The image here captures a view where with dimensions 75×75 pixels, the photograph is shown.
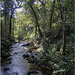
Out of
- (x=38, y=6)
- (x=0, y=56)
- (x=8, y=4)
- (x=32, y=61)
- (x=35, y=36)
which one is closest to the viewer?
(x=32, y=61)

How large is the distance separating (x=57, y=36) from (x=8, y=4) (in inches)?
549

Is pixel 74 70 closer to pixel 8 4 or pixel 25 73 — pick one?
pixel 25 73

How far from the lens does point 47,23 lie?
18734 mm

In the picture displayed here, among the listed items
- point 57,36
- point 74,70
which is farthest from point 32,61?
point 57,36

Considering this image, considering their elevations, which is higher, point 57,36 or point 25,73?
point 57,36

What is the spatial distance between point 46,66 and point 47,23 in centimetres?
1253

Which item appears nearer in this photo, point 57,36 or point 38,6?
point 57,36

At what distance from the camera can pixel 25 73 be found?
21.8ft

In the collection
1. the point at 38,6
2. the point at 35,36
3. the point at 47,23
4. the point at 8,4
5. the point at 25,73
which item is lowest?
the point at 25,73

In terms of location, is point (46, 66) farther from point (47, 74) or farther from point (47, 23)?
point (47, 23)

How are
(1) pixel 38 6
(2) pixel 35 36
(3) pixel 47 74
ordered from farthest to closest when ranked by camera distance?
(2) pixel 35 36, (1) pixel 38 6, (3) pixel 47 74

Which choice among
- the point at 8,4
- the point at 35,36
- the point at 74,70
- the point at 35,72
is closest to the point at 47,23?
the point at 35,36

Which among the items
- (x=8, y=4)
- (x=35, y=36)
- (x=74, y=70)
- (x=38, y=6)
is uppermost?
→ (x=8, y=4)

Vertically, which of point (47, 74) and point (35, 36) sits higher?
point (35, 36)
